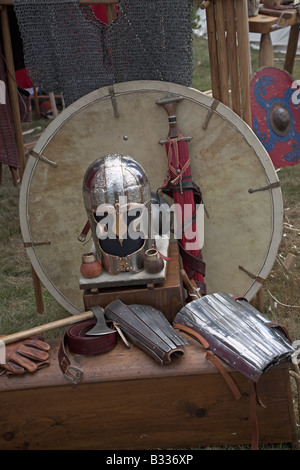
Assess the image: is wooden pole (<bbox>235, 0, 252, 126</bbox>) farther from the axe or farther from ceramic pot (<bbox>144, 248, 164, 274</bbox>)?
the axe

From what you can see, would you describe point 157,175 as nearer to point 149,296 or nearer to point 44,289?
point 149,296

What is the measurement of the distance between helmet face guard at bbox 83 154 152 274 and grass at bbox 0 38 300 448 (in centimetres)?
106

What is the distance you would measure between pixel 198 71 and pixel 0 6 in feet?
25.0

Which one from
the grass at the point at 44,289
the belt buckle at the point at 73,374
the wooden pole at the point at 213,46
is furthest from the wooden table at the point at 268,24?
the belt buckle at the point at 73,374

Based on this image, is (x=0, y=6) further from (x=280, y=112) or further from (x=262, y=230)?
(x=280, y=112)

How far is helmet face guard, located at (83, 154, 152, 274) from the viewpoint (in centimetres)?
281

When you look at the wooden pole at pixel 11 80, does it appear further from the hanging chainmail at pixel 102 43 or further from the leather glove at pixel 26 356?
the leather glove at pixel 26 356

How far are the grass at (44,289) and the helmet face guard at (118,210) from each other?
1060 mm

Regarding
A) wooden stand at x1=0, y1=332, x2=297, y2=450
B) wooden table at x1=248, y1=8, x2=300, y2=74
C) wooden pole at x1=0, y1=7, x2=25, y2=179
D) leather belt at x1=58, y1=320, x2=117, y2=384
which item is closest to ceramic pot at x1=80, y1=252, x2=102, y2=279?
leather belt at x1=58, y1=320, x2=117, y2=384

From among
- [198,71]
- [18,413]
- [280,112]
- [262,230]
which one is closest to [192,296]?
[262,230]

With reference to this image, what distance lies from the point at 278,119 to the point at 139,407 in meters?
3.27

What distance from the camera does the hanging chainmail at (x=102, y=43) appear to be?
10.9ft

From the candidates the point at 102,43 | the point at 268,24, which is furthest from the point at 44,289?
the point at 268,24
